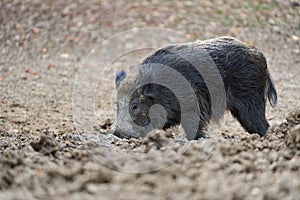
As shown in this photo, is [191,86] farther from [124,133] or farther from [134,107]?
[124,133]

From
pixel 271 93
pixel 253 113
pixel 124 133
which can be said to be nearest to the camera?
pixel 124 133

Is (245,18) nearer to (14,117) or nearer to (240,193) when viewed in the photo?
(14,117)

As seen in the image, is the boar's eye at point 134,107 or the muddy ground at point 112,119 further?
the boar's eye at point 134,107

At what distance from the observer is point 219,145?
4059 millimetres

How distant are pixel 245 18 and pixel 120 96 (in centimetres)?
694

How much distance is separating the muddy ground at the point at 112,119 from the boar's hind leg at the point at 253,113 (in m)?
0.27

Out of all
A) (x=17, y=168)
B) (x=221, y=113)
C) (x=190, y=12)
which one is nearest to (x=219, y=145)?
(x=17, y=168)

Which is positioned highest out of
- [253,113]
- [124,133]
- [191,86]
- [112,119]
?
[191,86]

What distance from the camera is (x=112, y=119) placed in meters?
7.29

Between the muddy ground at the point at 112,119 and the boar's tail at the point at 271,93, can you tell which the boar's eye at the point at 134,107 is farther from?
the boar's tail at the point at 271,93

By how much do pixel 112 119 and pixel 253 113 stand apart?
2.16 metres

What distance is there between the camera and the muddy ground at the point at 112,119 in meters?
3.32

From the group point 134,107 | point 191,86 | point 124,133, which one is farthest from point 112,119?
point 191,86

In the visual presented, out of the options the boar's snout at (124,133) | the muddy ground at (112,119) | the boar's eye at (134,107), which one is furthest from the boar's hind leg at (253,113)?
the boar's snout at (124,133)
